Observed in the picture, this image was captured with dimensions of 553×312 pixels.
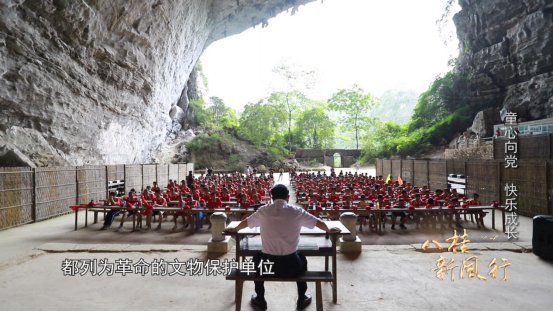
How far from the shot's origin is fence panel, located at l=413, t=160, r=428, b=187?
18.0m

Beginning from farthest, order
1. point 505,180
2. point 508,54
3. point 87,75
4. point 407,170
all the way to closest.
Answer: point 508,54 → point 407,170 → point 87,75 → point 505,180

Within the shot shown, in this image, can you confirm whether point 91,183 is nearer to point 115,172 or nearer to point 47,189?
point 115,172

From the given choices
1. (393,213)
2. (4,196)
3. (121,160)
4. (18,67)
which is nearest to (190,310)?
(393,213)

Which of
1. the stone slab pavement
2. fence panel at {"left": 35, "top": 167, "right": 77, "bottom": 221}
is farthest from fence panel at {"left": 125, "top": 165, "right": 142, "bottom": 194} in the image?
the stone slab pavement

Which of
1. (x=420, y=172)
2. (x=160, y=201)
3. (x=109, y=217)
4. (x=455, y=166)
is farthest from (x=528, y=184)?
(x=109, y=217)

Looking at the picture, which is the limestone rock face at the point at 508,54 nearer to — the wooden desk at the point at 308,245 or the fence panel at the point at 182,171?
Answer: the fence panel at the point at 182,171

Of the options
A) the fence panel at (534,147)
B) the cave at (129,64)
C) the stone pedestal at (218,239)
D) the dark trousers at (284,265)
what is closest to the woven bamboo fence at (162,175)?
the cave at (129,64)

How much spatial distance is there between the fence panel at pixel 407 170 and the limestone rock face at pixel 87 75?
1734 cm

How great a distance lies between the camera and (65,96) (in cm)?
1467

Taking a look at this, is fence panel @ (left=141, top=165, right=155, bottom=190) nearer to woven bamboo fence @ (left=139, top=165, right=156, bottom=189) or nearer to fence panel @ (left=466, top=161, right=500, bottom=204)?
woven bamboo fence @ (left=139, top=165, right=156, bottom=189)

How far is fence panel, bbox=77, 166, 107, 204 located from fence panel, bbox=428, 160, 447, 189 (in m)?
15.6

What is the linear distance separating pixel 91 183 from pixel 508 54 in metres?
34.9

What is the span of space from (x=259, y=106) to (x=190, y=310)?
144ft

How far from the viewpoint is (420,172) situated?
1866 cm
